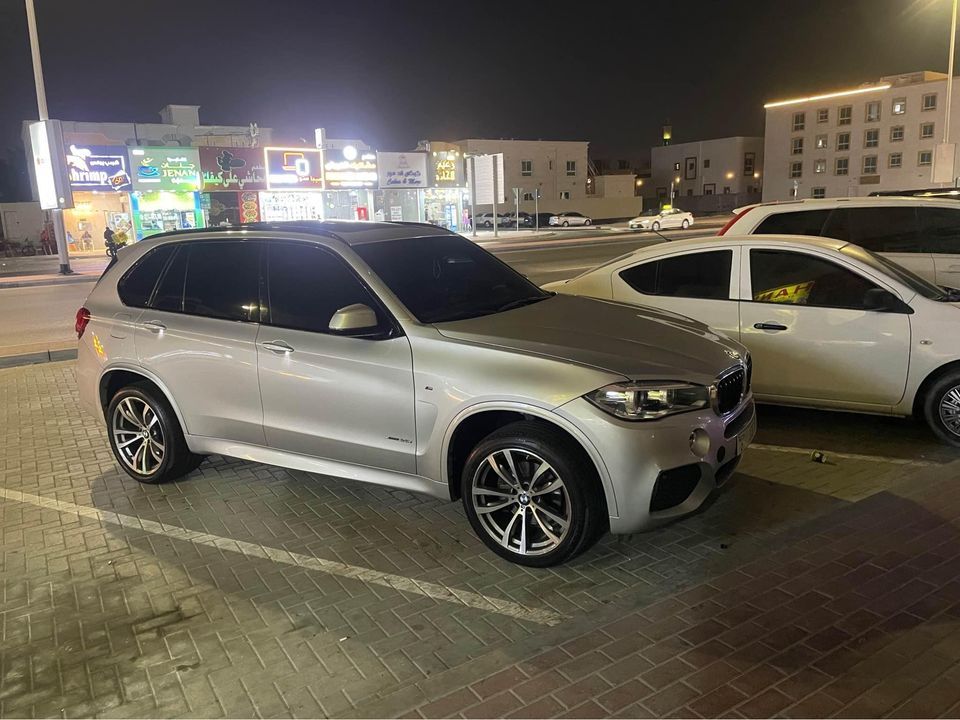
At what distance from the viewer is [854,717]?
9.55 feet

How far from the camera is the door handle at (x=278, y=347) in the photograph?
4.86 meters

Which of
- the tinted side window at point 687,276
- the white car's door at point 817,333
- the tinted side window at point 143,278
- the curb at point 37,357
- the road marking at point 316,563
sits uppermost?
the tinted side window at point 143,278

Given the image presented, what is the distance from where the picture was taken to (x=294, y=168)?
39.1 meters

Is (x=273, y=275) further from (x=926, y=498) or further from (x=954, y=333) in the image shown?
(x=954, y=333)

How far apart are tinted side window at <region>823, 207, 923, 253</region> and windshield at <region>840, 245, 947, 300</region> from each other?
6.34 feet

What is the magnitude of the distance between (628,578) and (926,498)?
233 centimetres

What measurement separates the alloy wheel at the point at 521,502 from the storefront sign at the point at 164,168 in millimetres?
36153

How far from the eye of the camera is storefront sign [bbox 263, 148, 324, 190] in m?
38.3

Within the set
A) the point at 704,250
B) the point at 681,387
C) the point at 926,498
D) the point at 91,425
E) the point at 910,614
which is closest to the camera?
the point at 910,614

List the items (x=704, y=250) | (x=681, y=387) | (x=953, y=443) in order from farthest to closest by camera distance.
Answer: (x=704, y=250), (x=953, y=443), (x=681, y=387)

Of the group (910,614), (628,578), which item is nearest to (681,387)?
(628,578)

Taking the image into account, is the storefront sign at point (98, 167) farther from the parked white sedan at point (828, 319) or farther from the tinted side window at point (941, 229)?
the tinted side window at point (941, 229)

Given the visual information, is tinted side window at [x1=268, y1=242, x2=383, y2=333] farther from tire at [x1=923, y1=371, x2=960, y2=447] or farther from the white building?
the white building

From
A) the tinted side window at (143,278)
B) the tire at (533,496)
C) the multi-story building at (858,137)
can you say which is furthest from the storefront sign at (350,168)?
the multi-story building at (858,137)
